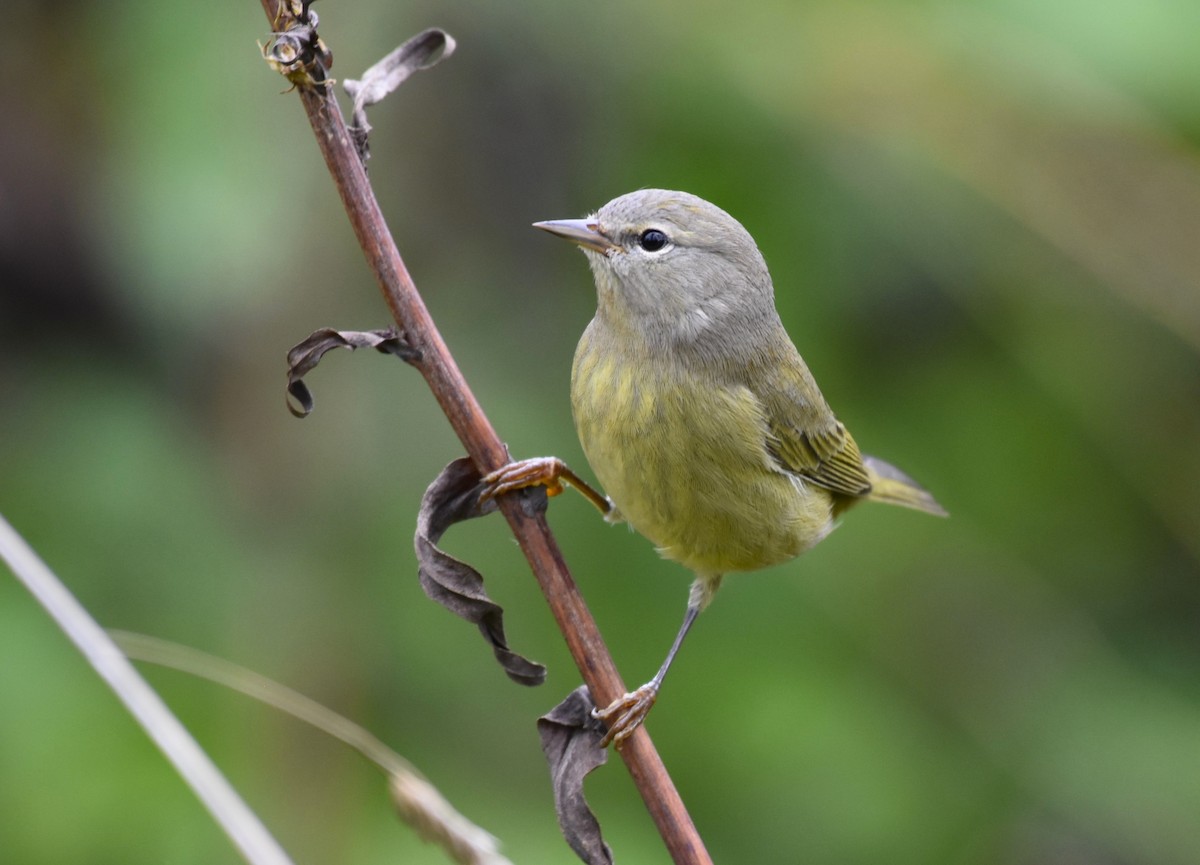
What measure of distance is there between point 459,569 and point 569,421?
7.59ft

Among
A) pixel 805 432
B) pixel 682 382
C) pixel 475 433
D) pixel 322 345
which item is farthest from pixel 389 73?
pixel 805 432

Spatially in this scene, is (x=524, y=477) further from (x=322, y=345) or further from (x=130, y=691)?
(x=130, y=691)

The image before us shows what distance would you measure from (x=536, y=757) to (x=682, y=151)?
2.27m

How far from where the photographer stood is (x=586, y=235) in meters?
3.48

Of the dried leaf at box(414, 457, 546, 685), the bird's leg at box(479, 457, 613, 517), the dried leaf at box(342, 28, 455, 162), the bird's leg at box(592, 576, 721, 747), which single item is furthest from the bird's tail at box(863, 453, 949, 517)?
the dried leaf at box(342, 28, 455, 162)

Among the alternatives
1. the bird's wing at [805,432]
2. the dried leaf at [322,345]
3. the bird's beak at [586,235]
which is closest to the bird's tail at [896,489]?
the bird's wing at [805,432]

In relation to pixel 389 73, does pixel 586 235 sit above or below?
below

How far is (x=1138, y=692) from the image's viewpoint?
4.61 m

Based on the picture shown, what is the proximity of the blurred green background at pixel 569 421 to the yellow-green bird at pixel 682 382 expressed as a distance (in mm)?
834

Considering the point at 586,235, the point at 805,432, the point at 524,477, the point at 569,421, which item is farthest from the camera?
the point at 569,421

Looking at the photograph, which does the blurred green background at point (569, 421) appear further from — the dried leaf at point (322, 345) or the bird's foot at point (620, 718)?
the dried leaf at point (322, 345)

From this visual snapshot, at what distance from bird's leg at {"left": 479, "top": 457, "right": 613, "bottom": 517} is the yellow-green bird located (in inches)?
1.0

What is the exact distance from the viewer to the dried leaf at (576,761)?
226cm

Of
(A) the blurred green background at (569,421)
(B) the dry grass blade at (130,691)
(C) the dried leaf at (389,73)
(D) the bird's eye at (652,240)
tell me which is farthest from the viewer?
(A) the blurred green background at (569,421)
